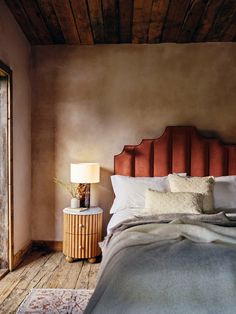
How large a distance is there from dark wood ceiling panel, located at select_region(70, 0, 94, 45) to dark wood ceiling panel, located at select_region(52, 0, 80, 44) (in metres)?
0.04

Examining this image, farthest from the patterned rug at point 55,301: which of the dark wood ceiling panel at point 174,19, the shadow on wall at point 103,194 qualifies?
the dark wood ceiling panel at point 174,19

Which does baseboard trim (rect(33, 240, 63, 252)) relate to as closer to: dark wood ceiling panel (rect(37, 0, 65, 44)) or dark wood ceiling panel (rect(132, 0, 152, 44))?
dark wood ceiling panel (rect(37, 0, 65, 44))

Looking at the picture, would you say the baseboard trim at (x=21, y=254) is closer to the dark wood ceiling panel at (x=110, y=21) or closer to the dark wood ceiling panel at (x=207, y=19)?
the dark wood ceiling panel at (x=110, y=21)

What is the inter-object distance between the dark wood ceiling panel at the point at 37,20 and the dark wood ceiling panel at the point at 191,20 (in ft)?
5.05

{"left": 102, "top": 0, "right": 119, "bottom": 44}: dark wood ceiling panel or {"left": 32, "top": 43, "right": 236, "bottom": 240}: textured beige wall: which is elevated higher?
{"left": 102, "top": 0, "right": 119, "bottom": 44}: dark wood ceiling panel

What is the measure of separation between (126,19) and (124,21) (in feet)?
0.13

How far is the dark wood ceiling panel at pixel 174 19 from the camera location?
3418mm

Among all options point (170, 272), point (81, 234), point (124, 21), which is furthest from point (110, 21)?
point (170, 272)

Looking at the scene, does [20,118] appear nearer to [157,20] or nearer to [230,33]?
[157,20]

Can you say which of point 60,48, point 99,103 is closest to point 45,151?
point 99,103

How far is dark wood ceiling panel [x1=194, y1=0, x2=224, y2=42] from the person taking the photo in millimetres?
3412

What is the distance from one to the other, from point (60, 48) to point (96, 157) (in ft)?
4.67

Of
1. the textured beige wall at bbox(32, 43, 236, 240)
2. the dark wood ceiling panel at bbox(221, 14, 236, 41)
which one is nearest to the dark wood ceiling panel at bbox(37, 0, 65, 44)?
the textured beige wall at bbox(32, 43, 236, 240)

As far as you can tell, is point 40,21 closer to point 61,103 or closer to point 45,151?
point 61,103
